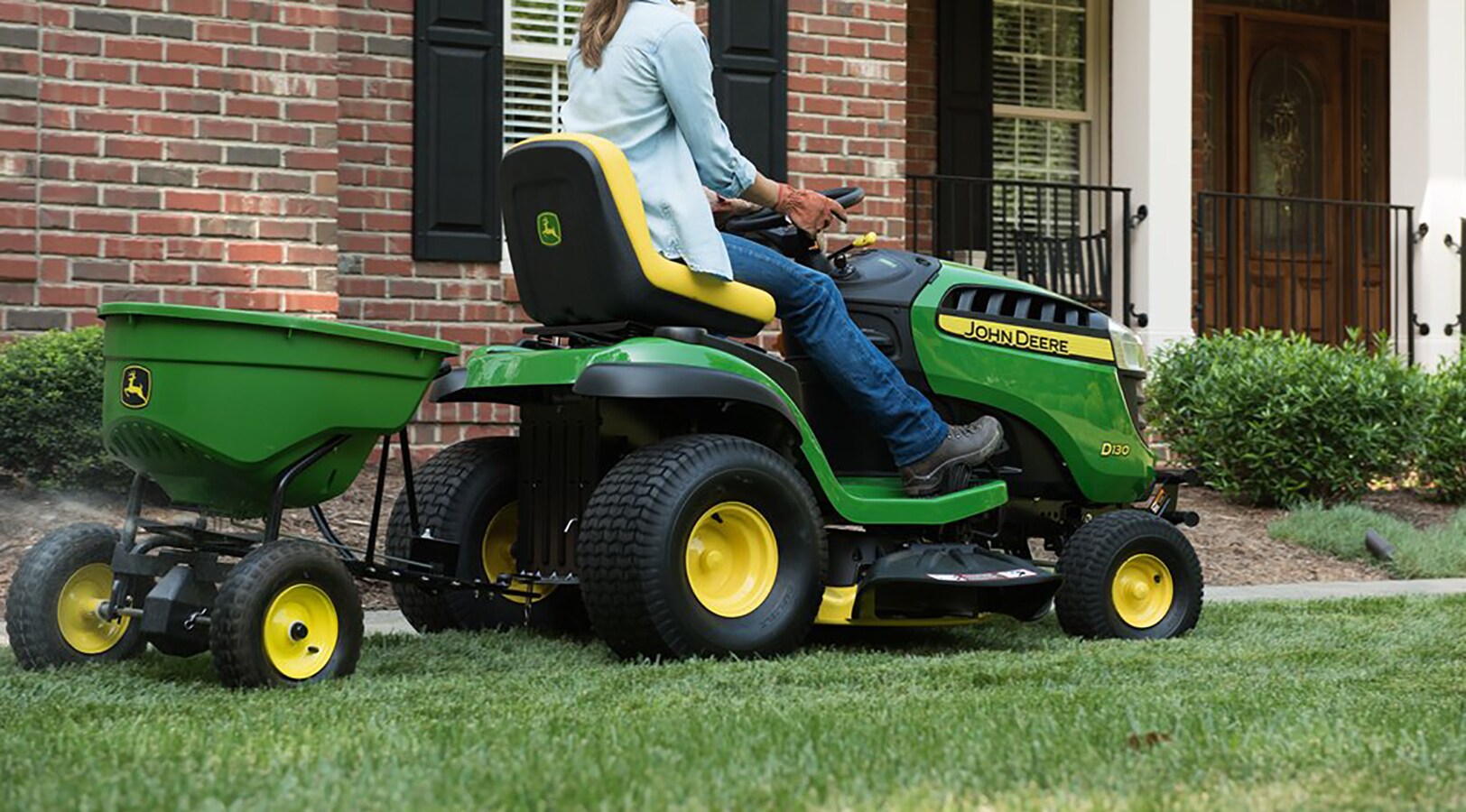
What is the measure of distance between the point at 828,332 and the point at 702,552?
0.74 metres

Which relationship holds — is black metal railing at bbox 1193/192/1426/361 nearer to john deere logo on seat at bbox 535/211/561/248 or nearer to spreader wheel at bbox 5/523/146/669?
john deere logo on seat at bbox 535/211/561/248

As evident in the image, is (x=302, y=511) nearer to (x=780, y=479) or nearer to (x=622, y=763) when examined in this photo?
(x=780, y=479)

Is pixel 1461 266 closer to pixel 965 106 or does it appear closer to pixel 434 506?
pixel 965 106

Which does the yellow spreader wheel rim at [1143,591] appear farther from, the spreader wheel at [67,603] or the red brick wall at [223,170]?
the red brick wall at [223,170]

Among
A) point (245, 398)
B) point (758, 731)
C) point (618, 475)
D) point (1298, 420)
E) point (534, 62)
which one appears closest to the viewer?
point (758, 731)

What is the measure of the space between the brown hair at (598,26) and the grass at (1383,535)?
5.02 meters

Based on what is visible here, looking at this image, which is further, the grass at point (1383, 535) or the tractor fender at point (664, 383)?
the grass at point (1383, 535)

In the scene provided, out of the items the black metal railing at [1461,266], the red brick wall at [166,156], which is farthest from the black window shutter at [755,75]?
the black metal railing at [1461,266]

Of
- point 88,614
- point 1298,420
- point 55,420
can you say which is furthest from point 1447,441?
point 88,614

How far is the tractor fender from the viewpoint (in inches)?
188

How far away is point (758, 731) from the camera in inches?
144

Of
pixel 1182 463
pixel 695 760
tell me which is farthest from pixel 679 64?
pixel 1182 463

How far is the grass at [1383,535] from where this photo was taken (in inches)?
337

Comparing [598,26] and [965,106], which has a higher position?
[965,106]
